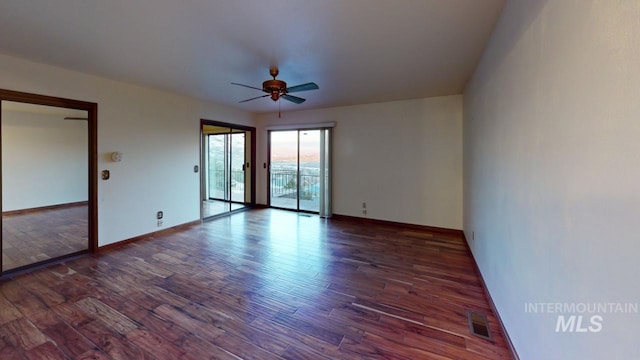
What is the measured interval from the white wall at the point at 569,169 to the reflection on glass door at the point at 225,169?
5.61 m

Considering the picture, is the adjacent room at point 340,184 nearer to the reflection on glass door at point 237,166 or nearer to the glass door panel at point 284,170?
the glass door panel at point 284,170

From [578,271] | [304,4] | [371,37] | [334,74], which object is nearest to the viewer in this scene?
[578,271]

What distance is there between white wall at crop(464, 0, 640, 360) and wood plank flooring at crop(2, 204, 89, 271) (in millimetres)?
5019

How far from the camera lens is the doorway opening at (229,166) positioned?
6.34 metres

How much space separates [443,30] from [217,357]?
10.3ft

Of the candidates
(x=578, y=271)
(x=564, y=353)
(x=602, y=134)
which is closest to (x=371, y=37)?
(x=602, y=134)

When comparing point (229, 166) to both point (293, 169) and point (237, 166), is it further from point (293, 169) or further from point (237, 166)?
point (293, 169)

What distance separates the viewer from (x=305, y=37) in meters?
2.33

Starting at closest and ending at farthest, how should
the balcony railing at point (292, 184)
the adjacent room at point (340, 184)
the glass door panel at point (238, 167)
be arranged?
1. the adjacent room at point (340, 184)
2. the balcony railing at point (292, 184)
3. the glass door panel at point (238, 167)

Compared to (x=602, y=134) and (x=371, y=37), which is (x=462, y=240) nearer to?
(x=371, y=37)

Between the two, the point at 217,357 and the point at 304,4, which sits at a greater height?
the point at 304,4

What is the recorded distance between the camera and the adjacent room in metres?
0.99

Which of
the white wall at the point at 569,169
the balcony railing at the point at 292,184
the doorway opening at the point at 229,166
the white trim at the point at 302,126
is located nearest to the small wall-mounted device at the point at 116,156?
the doorway opening at the point at 229,166

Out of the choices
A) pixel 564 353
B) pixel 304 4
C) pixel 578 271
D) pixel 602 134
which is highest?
pixel 304 4
